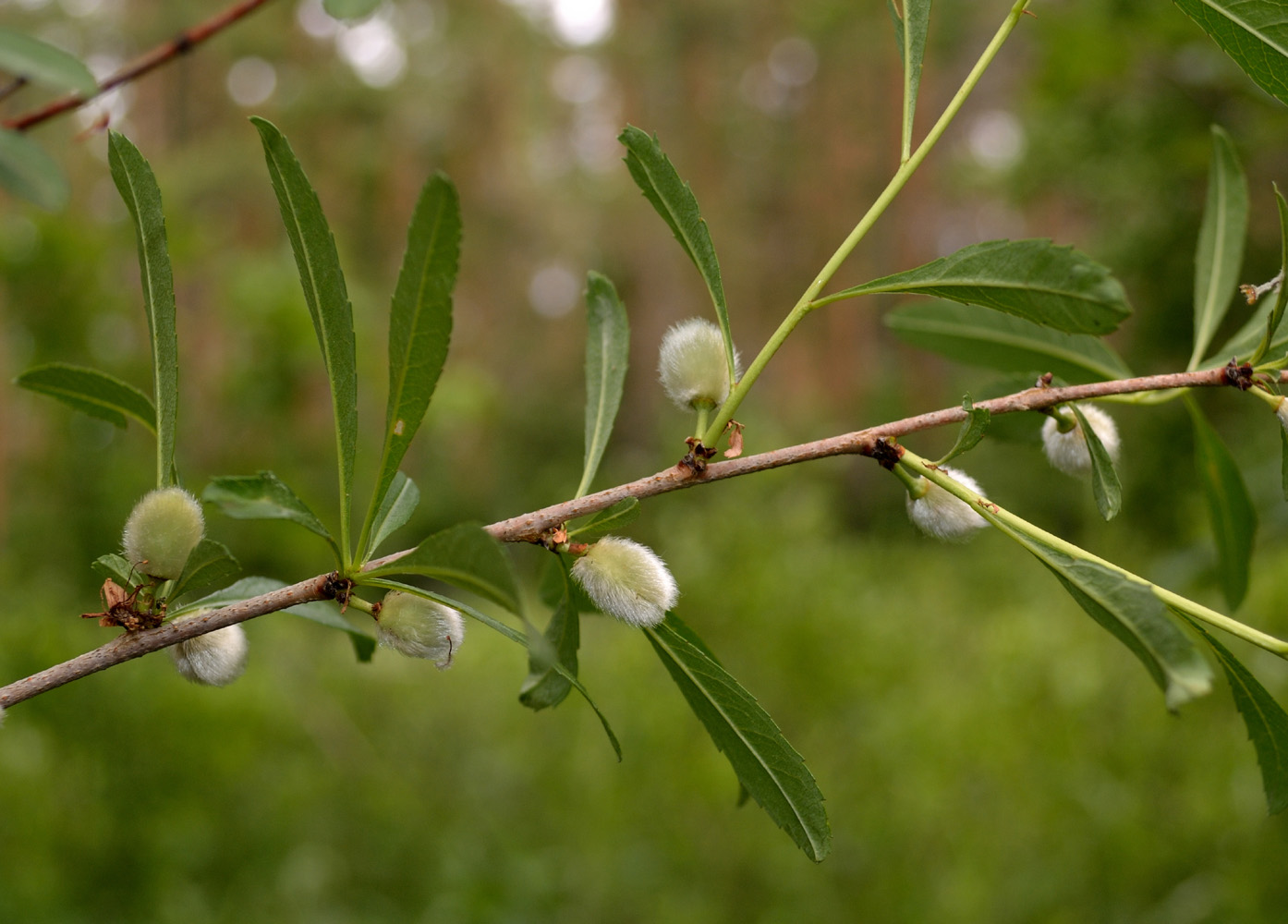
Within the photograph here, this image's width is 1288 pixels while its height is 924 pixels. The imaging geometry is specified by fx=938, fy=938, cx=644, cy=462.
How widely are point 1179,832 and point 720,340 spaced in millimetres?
2285

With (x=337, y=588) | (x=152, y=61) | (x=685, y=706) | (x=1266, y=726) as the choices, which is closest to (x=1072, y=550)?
(x=1266, y=726)

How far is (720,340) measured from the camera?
26.7 inches

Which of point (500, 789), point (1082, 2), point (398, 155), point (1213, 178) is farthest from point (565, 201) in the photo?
point (1213, 178)

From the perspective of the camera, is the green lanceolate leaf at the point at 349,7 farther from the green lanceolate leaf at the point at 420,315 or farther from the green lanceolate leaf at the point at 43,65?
the green lanceolate leaf at the point at 420,315

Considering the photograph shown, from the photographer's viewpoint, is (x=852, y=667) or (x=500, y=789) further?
(x=852, y=667)

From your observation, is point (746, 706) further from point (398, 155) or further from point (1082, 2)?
point (398, 155)

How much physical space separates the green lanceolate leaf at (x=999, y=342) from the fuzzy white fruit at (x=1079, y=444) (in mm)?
88

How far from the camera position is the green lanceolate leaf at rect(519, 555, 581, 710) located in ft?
1.51

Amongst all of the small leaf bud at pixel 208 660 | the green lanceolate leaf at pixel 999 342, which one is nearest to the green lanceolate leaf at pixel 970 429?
the green lanceolate leaf at pixel 999 342

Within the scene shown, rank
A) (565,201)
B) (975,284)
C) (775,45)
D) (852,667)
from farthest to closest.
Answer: (775,45)
(565,201)
(852,667)
(975,284)

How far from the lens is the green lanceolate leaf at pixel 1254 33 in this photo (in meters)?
0.59

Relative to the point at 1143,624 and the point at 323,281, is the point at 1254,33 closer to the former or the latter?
the point at 1143,624

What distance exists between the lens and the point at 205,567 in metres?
0.55

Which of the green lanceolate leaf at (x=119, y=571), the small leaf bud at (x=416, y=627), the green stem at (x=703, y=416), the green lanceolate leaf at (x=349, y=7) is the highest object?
the green lanceolate leaf at (x=349, y=7)
